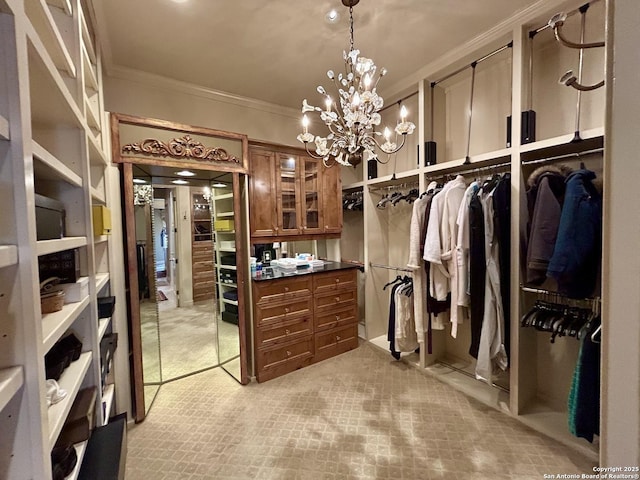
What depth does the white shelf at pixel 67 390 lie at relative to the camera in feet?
2.66

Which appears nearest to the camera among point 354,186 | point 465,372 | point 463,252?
point 463,252

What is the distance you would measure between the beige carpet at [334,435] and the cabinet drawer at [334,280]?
2.81ft

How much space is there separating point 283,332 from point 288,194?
141cm

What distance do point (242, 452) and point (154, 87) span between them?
9.87 ft

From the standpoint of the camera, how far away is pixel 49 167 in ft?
3.07

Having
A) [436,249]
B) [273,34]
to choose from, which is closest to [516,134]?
[436,249]

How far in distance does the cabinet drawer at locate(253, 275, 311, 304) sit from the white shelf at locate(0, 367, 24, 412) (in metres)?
1.88

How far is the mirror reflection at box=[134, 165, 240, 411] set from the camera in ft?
8.02

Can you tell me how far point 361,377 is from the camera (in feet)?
8.49

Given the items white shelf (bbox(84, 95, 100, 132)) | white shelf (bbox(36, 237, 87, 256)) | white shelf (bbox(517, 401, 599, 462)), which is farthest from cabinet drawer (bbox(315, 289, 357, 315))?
white shelf (bbox(84, 95, 100, 132))

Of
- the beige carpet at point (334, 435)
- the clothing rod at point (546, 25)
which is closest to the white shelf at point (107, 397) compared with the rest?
the beige carpet at point (334, 435)

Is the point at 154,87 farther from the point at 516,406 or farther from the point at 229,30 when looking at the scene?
the point at 516,406

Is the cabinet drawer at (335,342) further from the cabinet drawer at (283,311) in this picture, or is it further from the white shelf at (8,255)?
the white shelf at (8,255)

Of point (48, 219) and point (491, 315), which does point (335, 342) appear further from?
point (48, 219)
